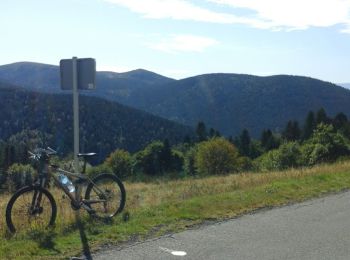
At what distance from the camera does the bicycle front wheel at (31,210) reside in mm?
7141

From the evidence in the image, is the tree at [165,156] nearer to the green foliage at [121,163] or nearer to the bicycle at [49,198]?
the green foliage at [121,163]

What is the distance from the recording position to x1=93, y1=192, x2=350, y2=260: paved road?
238 inches

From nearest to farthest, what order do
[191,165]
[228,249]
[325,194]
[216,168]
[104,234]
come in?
[228,249] → [104,234] → [325,194] → [216,168] → [191,165]

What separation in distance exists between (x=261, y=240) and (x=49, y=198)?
10.2ft

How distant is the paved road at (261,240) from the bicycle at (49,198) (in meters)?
1.66

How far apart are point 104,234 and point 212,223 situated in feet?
6.03

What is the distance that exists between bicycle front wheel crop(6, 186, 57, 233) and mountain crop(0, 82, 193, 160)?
5426 inches

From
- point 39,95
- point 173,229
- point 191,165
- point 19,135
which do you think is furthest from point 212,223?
point 39,95

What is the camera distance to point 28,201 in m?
7.29

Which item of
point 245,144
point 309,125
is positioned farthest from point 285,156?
point 245,144

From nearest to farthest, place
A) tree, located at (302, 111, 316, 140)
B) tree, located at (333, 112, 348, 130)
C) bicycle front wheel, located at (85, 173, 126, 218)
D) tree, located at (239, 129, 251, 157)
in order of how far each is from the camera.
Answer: bicycle front wheel, located at (85, 173, 126, 218) < tree, located at (333, 112, 348, 130) < tree, located at (302, 111, 316, 140) < tree, located at (239, 129, 251, 157)

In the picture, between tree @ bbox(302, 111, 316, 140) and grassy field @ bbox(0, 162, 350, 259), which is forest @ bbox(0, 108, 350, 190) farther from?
grassy field @ bbox(0, 162, 350, 259)

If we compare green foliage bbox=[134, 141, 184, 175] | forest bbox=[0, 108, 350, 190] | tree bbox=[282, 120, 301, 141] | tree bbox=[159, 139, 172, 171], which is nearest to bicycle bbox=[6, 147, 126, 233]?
forest bbox=[0, 108, 350, 190]

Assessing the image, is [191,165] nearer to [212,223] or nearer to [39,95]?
[212,223]
